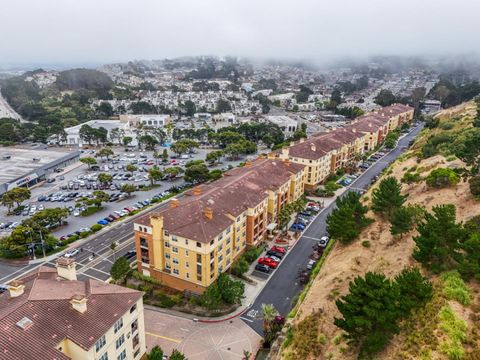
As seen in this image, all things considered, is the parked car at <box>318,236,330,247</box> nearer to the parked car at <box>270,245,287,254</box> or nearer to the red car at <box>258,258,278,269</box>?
the parked car at <box>270,245,287,254</box>

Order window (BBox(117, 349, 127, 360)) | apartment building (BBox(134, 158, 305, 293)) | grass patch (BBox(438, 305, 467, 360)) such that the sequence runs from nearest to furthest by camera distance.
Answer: grass patch (BBox(438, 305, 467, 360)) < window (BBox(117, 349, 127, 360)) < apartment building (BBox(134, 158, 305, 293))

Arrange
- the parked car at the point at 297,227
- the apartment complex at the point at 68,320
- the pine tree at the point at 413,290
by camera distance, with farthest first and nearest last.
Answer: the parked car at the point at 297,227 → the pine tree at the point at 413,290 → the apartment complex at the point at 68,320

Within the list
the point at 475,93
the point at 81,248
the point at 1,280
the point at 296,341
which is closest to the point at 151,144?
the point at 81,248

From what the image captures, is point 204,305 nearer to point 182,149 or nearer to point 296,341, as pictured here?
point 296,341

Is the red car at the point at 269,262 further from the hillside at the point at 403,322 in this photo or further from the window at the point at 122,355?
the window at the point at 122,355

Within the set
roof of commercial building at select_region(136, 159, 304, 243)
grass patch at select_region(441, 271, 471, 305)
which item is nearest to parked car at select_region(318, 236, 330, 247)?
roof of commercial building at select_region(136, 159, 304, 243)

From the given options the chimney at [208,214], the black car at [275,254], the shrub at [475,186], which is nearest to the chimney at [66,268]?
the chimney at [208,214]
